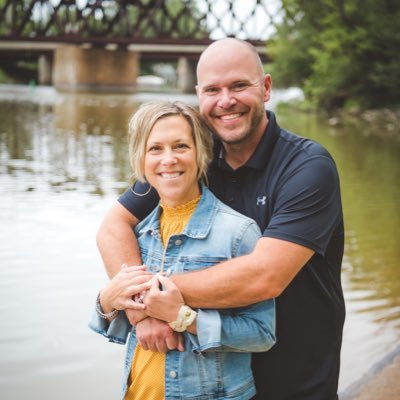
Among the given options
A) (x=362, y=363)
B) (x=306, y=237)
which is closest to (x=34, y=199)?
(x=362, y=363)

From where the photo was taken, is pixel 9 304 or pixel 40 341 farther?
pixel 9 304

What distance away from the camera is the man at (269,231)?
2.28 metres

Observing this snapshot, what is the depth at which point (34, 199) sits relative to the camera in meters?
9.17

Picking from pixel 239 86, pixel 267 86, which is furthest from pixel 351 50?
pixel 239 86

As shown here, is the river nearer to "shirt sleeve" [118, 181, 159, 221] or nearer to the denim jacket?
"shirt sleeve" [118, 181, 159, 221]

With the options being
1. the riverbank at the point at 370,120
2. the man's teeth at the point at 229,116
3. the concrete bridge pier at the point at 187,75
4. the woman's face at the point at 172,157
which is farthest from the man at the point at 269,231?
the concrete bridge pier at the point at 187,75

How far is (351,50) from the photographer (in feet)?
94.0

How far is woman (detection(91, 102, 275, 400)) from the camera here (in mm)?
2260

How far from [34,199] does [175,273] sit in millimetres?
7161

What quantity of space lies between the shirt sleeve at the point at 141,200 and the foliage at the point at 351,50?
74.1 ft

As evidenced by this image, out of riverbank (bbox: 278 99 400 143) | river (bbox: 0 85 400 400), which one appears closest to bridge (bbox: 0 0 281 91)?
riverbank (bbox: 278 99 400 143)

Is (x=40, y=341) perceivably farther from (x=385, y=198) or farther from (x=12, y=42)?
(x=12, y=42)

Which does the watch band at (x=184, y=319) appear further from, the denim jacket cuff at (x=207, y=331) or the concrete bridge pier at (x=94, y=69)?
the concrete bridge pier at (x=94, y=69)

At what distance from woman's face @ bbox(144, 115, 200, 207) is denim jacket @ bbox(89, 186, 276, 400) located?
0.10 meters
